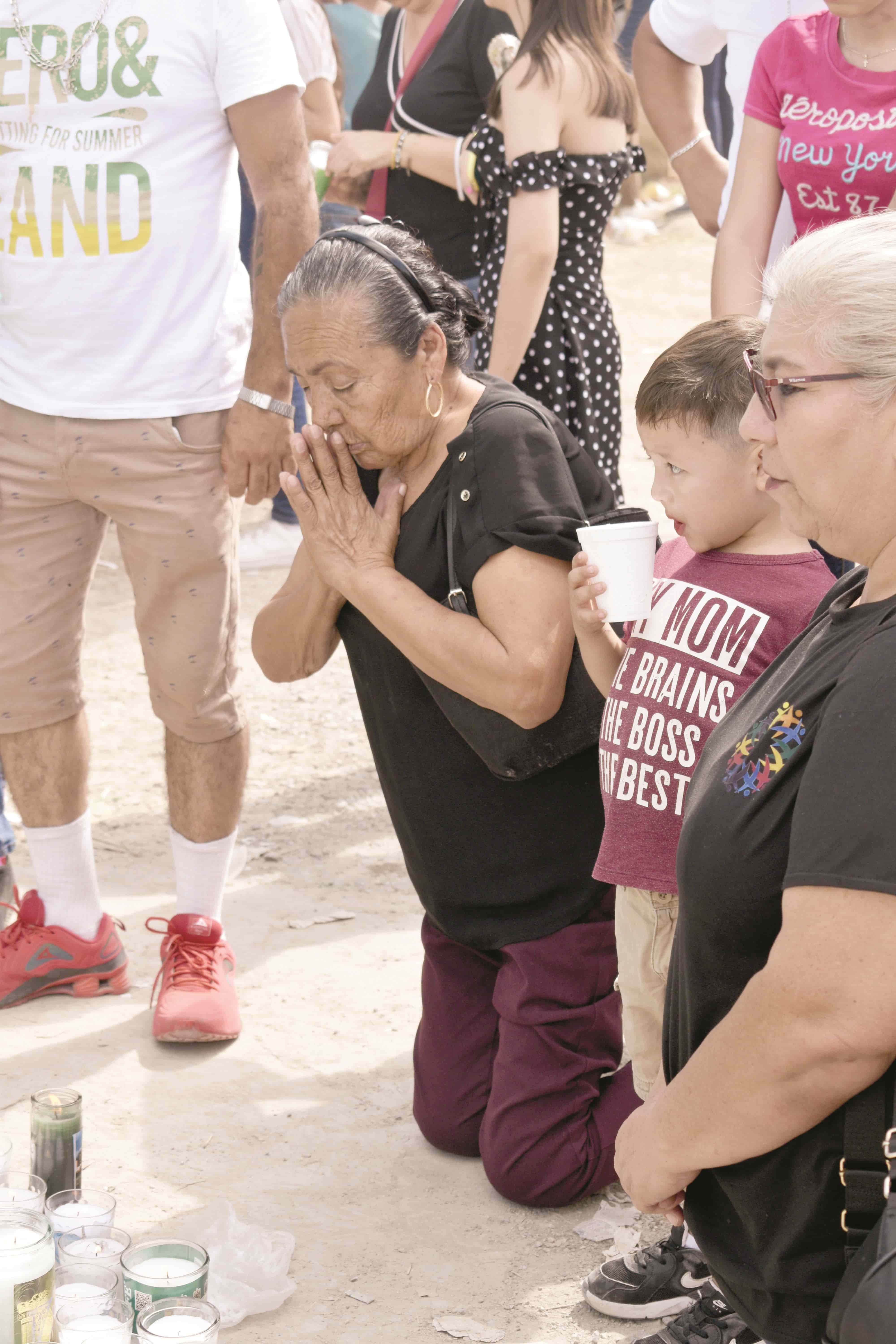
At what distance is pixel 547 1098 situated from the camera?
274 cm

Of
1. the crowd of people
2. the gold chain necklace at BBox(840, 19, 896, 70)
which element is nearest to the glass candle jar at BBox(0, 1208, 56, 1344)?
the crowd of people

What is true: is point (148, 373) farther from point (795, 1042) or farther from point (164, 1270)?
point (795, 1042)

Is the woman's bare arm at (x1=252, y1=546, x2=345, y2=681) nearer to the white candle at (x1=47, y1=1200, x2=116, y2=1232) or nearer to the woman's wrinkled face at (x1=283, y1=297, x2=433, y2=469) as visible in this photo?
the woman's wrinkled face at (x1=283, y1=297, x2=433, y2=469)

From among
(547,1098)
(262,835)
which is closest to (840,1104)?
(547,1098)

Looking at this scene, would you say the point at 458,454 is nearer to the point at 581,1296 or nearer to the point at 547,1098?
the point at 547,1098

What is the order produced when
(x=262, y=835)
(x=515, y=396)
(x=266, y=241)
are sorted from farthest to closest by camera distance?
(x=262, y=835)
(x=266, y=241)
(x=515, y=396)

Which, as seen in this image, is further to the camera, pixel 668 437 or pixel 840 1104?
pixel 668 437

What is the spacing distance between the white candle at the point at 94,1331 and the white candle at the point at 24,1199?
0.79ft

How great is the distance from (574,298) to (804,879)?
2801 millimetres

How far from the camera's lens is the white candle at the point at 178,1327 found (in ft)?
6.31

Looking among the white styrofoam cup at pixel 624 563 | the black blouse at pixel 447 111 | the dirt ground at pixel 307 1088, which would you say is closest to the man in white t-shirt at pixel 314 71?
the black blouse at pixel 447 111

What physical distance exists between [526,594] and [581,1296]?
1.21 metres

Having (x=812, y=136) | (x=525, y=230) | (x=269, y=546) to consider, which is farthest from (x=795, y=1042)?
(x=269, y=546)

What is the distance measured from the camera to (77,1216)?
2.25 m
